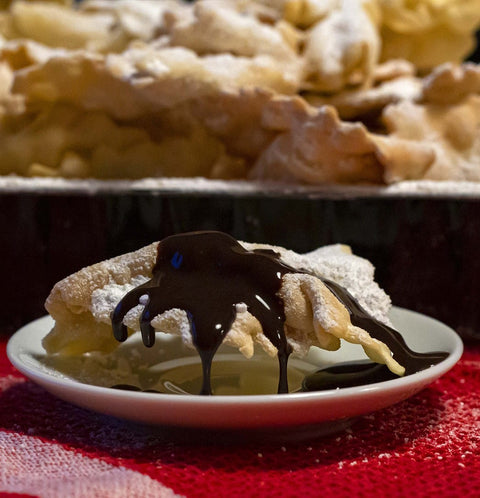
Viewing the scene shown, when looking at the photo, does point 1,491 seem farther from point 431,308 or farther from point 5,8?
point 5,8

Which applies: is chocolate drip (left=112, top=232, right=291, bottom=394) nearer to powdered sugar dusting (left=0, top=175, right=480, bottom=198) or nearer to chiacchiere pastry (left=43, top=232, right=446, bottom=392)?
chiacchiere pastry (left=43, top=232, right=446, bottom=392)

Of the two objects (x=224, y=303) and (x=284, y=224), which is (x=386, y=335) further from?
(x=284, y=224)

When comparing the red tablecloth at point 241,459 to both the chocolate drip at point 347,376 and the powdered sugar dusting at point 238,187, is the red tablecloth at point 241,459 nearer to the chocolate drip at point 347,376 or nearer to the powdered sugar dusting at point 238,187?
the chocolate drip at point 347,376

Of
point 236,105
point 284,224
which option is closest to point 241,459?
point 284,224

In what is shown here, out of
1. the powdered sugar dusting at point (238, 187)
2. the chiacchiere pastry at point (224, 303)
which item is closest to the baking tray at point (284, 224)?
the powdered sugar dusting at point (238, 187)

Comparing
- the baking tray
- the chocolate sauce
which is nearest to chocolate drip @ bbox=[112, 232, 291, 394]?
the chocolate sauce
